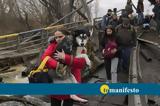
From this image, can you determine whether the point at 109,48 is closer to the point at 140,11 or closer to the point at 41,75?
the point at 41,75

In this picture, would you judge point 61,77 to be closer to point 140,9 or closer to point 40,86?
point 40,86

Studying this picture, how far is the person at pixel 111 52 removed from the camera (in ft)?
40.3

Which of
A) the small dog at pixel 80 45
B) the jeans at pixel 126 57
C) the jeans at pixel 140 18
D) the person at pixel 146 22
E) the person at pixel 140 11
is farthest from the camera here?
the jeans at pixel 140 18

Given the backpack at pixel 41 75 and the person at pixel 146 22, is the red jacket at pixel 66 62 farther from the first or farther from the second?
the person at pixel 146 22

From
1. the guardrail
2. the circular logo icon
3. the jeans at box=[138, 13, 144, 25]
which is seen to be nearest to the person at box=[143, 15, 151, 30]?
the jeans at box=[138, 13, 144, 25]

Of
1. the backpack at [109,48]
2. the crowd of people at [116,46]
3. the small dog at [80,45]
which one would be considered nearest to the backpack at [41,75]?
the small dog at [80,45]

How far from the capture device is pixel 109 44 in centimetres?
1248

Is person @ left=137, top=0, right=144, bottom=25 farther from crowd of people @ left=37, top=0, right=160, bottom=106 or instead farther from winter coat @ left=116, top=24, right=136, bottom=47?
winter coat @ left=116, top=24, right=136, bottom=47

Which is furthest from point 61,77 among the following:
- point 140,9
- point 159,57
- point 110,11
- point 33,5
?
point 33,5

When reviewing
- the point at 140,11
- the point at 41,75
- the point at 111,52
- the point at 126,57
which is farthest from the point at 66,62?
the point at 140,11

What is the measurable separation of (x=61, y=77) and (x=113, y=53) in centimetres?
515

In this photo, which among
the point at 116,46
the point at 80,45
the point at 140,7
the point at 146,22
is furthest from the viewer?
the point at 146,22

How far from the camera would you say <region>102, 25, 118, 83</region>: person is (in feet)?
40.3

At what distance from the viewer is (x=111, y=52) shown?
12367 mm
